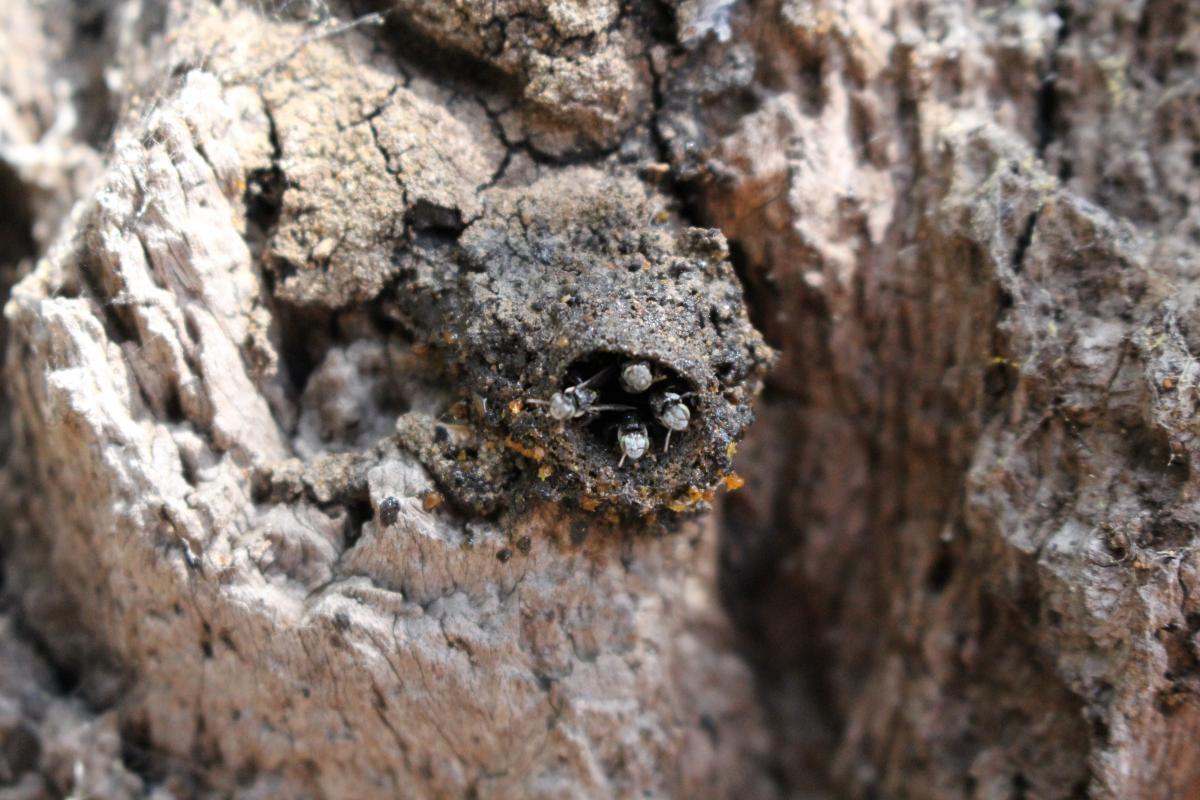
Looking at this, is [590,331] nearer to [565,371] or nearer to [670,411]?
[565,371]

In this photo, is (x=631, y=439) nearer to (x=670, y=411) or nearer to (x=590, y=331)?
(x=670, y=411)

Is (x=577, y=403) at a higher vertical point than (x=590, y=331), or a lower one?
lower

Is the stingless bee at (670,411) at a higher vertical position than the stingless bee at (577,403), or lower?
higher

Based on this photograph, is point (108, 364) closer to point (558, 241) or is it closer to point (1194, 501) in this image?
point (558, 241)

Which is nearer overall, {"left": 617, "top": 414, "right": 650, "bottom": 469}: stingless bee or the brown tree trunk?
{"left": 617, "top": 414, "right": 650, "bottom": 469}: stingless bee

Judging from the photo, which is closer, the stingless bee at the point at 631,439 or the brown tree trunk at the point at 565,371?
the stingless bee at the point at 631,439

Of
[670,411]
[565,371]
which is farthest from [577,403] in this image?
[670,411]
